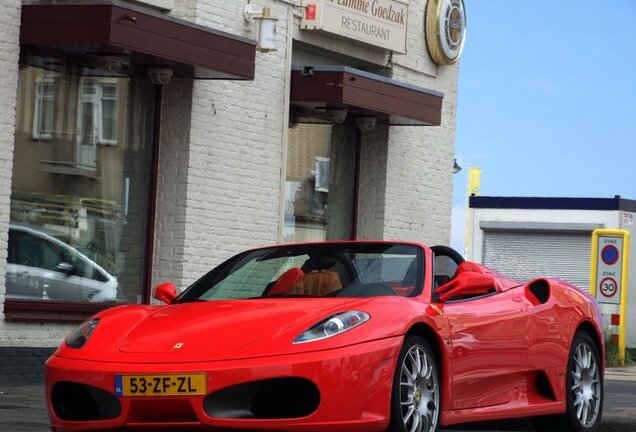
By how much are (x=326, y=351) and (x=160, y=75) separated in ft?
26.8

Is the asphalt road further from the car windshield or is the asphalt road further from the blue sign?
the blue sign

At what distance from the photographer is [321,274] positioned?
8289 millimetres

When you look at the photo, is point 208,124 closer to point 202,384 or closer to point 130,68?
point 130,68

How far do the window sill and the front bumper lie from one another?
245 inches

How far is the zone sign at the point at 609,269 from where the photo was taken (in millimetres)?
23828

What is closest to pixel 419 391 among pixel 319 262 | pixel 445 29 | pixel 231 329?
pixel 231 329

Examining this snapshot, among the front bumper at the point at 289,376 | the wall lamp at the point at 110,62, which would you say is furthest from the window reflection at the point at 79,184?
the front bumper at the point at 289,376

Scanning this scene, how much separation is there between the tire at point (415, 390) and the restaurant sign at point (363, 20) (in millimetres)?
10168

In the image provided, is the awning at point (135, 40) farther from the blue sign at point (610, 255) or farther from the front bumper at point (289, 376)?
the blue sign at point (610, 255)

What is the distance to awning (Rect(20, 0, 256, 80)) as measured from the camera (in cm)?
1307

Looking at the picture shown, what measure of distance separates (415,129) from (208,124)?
501 centimetres

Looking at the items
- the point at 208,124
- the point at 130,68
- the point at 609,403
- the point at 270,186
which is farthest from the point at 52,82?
the point at 609,403

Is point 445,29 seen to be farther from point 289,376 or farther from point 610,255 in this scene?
point 289,376

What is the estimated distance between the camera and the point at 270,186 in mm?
16812
